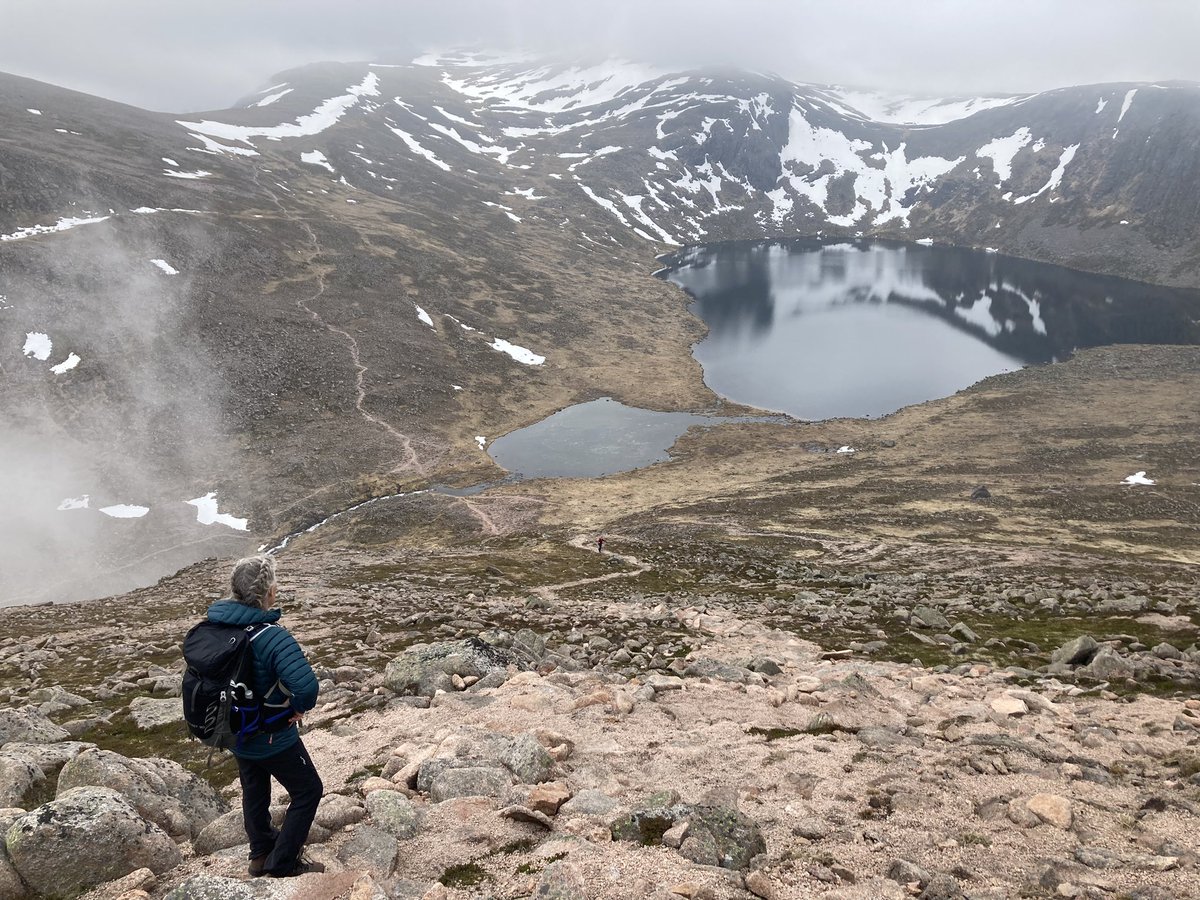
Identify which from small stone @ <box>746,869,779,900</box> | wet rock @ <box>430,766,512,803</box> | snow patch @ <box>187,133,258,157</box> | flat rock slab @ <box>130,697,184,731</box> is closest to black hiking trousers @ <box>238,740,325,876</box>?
wet rock @ <box>430,766,512,803</box>

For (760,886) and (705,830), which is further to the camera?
(705,830)

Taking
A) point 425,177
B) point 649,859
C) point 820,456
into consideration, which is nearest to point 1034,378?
point 820,456

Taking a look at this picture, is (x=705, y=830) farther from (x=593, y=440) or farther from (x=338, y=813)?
(x=593, y=440)

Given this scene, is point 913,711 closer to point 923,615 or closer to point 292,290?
point 923,615

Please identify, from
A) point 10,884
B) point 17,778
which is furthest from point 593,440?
point 10,884

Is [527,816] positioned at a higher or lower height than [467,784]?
higher

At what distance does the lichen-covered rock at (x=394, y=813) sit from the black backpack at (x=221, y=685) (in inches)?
99.3

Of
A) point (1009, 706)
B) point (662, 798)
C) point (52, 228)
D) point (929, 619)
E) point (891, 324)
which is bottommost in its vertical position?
point (929, 619)

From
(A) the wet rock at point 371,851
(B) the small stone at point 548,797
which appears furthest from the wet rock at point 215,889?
(B) the small stone at point 548,797

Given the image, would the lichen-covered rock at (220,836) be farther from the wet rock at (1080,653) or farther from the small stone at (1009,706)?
the wet rock at (1080,653)

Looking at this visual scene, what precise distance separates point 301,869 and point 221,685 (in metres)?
2.36

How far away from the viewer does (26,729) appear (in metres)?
11.9

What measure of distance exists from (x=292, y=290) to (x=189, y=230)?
16.4 m

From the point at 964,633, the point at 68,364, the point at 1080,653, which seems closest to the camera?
the point at 1080,653
